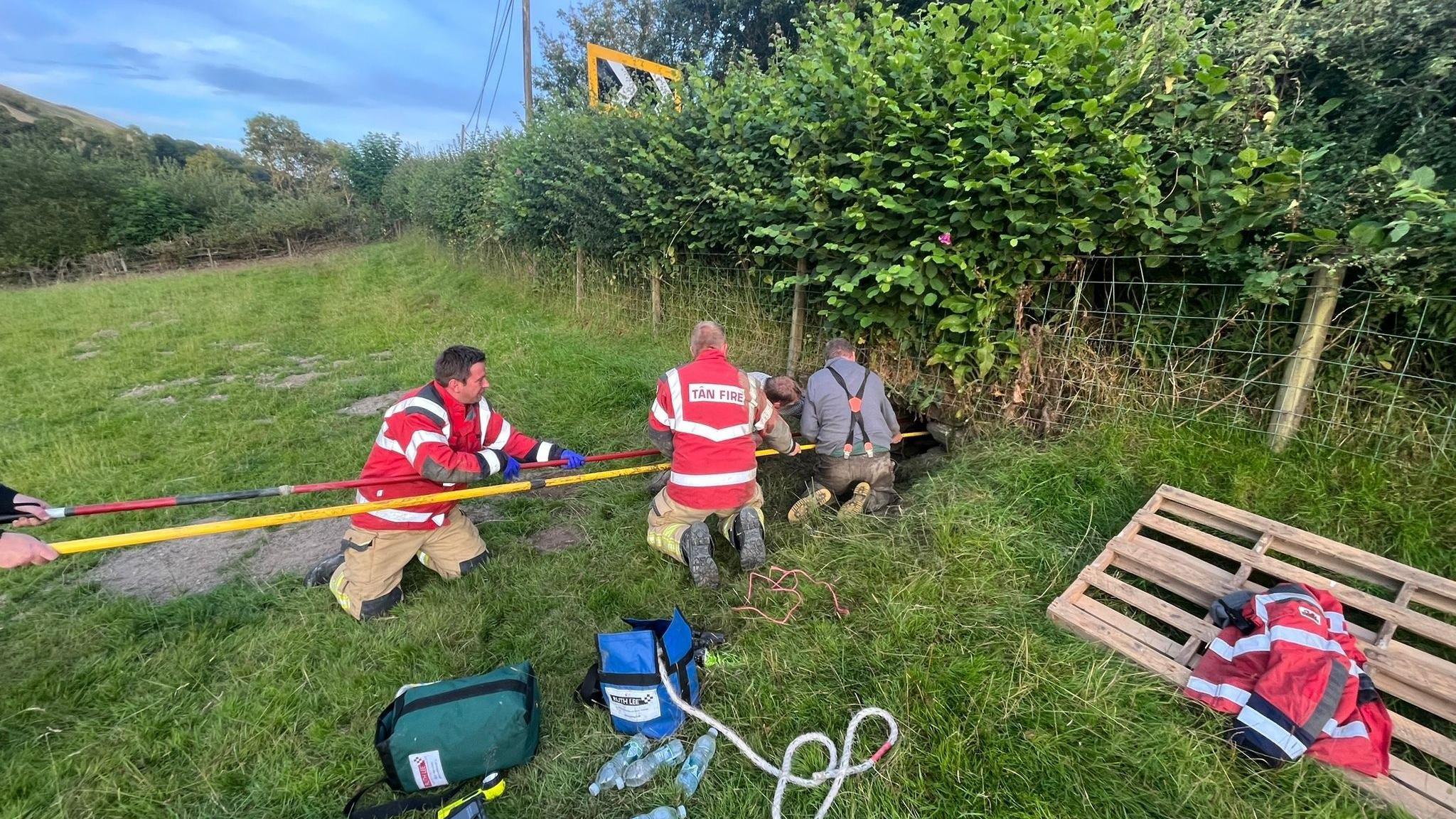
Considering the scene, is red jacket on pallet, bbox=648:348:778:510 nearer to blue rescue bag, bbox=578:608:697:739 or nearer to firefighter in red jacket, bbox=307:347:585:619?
firefighter in red jacket, bbox=307:347:585:619

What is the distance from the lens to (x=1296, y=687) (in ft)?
7.32

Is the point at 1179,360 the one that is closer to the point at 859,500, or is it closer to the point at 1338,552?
the point at 1338,552

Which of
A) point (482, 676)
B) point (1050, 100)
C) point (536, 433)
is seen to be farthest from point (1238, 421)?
point (536, 433)

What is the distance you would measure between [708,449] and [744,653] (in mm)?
1314

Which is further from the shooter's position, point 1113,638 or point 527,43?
point 527,43

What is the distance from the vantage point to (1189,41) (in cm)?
387


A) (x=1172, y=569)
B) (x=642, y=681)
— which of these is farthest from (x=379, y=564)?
(x=1172, y=569)

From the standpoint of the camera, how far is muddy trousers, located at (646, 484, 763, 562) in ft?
12.5

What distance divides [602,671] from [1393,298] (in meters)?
4.45

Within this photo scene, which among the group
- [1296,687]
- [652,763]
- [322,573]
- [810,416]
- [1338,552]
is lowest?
[322,573]

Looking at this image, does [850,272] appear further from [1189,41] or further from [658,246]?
[658,246]

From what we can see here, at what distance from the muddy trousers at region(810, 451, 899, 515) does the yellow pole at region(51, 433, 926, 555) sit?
27cm

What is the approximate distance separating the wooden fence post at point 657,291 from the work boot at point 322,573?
17.0ft

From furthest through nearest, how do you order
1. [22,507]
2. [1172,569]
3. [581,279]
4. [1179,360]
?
1. [581,279]
2. [1179,360]
3. [1172,569]
4. [22,507]
